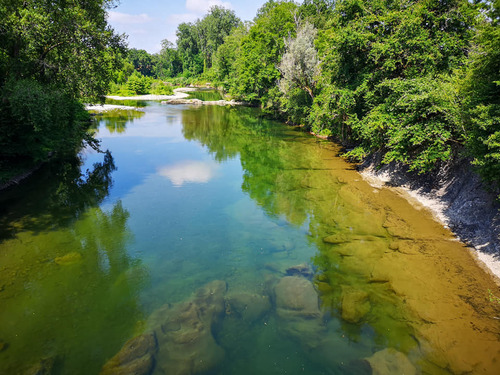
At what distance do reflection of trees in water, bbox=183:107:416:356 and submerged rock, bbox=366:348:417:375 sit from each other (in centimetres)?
36

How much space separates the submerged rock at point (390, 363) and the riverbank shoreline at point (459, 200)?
210 inches

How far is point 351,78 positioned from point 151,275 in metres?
20.2

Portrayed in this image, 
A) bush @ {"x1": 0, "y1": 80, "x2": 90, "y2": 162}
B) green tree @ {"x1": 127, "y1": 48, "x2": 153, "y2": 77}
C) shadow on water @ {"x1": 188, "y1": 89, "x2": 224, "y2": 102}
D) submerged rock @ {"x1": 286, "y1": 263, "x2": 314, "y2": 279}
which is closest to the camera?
submerged rock @ {"x1": 286, "y1": 263, "x2": 314, "y2": 279}

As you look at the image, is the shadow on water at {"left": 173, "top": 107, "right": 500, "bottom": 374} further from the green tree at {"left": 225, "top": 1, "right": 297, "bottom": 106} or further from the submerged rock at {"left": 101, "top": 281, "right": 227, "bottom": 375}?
the green tree at {"left": 225, "top": 1, "right": 297, "bottom": 106}

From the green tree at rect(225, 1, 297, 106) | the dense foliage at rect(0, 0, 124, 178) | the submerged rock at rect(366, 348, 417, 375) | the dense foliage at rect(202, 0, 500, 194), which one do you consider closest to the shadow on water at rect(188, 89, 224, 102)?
the green tree at rect(225, 1, 297, 106)

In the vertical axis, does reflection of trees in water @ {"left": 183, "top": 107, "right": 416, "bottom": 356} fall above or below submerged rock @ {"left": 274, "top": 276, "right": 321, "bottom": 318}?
above

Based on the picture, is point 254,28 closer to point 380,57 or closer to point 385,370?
point 380,57

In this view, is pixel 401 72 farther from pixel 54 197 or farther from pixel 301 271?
pixel 54 197

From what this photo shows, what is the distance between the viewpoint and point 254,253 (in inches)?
491

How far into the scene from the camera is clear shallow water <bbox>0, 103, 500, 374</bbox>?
25.7 feet

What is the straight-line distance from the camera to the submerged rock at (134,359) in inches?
280

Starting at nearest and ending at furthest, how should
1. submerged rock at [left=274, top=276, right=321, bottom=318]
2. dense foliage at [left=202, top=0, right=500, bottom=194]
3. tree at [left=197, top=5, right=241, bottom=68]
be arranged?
submerged rock at [left=274, top=276, right=321, bottom=318] → dense foliage at [left=202, top=0, right=500, bottom=194] → tree at [left=197, top=5, right=241, bottom=68]

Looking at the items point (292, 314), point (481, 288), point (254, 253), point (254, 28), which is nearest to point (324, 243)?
point (254, 253)

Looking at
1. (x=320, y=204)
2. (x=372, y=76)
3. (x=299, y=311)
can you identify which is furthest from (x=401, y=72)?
(x=299, y=311)
